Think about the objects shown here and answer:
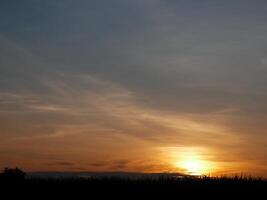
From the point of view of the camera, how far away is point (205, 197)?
4031 centimetres

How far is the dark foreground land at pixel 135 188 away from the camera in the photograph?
4069 cm

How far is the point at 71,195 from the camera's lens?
133ft

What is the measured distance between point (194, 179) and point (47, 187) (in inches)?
386

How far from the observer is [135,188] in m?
42.1

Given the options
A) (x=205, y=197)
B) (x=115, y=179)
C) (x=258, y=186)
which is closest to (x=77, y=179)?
(x=115, y=179)

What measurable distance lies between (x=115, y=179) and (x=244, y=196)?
896cm

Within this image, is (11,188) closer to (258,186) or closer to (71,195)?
(71,195)

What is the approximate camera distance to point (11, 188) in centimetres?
4206

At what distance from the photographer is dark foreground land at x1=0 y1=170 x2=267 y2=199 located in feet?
133

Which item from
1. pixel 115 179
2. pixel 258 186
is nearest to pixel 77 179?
pixel 115 179

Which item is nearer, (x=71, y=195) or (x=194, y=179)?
(x=71, y=195)

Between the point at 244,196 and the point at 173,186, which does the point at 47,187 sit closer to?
the point at 173,186

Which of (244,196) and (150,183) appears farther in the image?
(150,183)

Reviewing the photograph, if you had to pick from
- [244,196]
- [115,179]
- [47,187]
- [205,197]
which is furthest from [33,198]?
[244,196]
